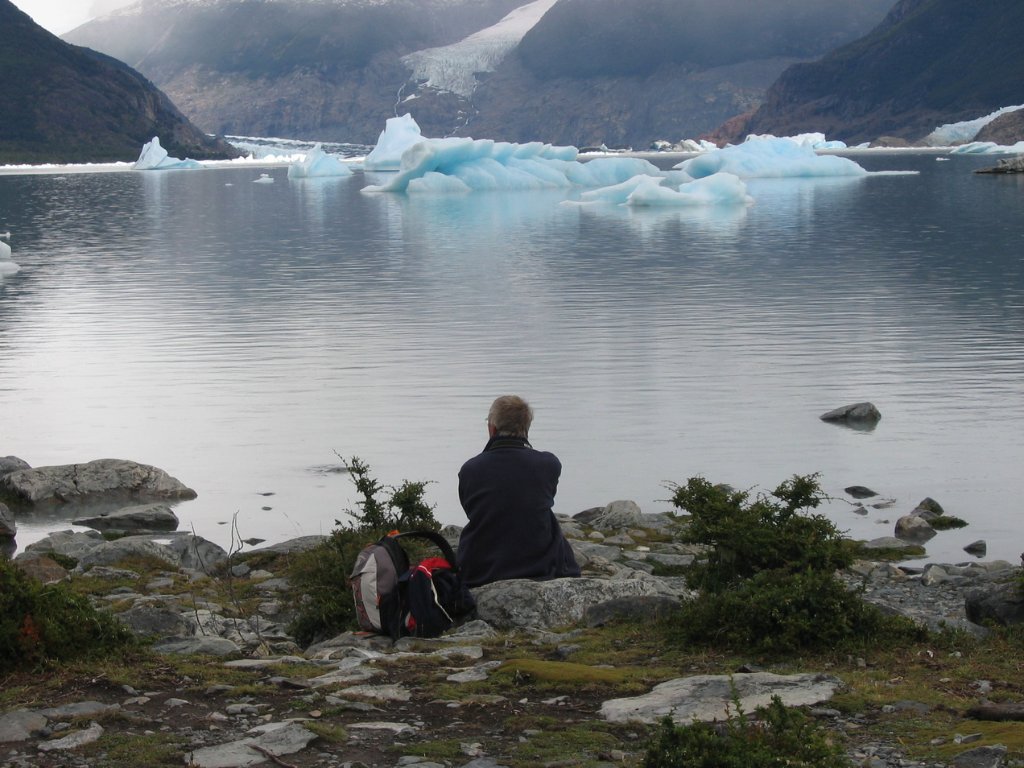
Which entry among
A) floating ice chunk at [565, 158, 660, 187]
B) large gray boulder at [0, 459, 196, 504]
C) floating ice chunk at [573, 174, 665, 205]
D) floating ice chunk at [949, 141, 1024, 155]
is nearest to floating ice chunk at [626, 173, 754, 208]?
floating ice chunk at [573, 174, 665, 205]

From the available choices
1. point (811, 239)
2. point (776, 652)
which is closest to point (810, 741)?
point (776, 652)

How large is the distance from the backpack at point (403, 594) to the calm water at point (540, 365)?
174 inches

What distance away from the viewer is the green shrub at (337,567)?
748 cm

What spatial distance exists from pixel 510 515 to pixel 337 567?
128cm

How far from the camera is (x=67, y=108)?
6068 inches

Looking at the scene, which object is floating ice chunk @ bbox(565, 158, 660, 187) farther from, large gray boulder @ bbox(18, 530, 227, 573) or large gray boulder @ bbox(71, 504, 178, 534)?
large gray boulder @ bbox(18, 530, 227, 573)

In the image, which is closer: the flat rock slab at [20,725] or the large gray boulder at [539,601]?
the flat rock slab at [20,725]

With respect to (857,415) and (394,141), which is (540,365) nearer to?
(857,415)

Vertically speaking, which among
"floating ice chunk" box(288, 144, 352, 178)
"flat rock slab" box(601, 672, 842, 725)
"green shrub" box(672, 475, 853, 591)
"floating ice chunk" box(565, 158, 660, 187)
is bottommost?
"flat rock slab" box(601, 672, 842, 725)

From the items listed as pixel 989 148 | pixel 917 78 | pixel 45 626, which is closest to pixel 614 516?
pixel 45 626

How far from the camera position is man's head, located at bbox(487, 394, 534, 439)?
280 inches

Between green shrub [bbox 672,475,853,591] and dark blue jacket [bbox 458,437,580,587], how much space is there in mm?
811

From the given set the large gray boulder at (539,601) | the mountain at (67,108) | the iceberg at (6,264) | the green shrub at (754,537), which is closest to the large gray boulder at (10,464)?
the large gray boulder at (539,601)

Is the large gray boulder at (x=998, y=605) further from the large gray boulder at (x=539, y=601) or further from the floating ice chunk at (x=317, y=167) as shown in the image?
the floating ice chunk at (x=317, y=167)
